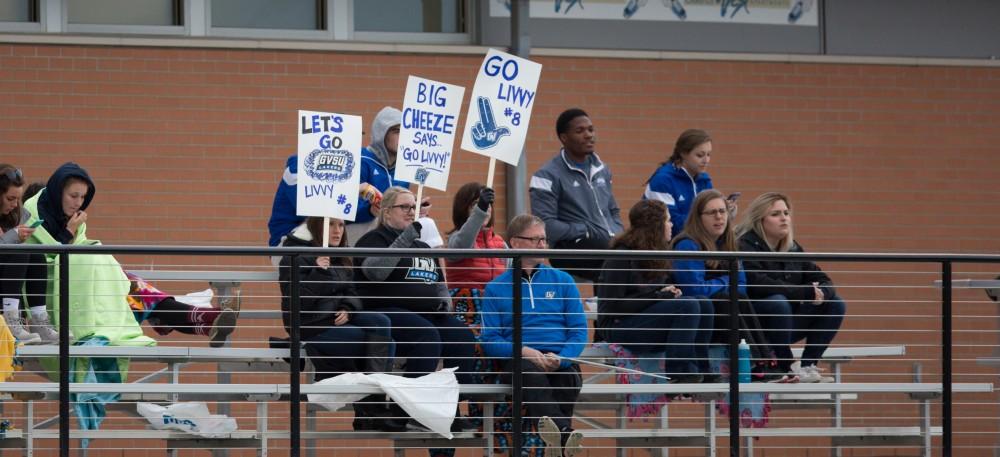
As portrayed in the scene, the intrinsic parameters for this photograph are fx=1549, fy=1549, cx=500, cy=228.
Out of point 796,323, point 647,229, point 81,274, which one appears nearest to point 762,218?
point 796,323

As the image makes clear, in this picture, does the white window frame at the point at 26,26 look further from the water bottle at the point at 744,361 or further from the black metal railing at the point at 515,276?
the water bottle at the point at 744,361

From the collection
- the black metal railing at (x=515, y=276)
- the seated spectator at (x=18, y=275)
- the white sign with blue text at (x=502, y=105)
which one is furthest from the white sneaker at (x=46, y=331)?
the white sign with blue text at (x=502, y=105)

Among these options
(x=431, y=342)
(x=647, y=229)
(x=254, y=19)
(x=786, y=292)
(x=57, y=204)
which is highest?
(x=254, y=19)

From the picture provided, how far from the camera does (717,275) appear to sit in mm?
8992

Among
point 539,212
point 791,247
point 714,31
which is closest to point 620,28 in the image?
point 714,31

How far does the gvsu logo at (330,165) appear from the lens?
8703mm

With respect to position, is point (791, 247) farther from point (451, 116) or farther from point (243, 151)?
point (243, 151)

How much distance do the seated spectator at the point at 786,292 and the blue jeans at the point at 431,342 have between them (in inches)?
63.3

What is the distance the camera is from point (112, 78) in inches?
475

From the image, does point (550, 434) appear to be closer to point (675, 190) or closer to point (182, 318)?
point (182, 318)

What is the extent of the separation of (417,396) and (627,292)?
142 centimetres

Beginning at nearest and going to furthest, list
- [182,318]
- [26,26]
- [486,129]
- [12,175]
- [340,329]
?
1. [340,329]
2. [12,175]
3. [182,318]
4. [486,129]
5. [26,26]

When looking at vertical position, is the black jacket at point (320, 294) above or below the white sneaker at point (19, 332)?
above

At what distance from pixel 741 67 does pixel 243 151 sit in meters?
4.26
